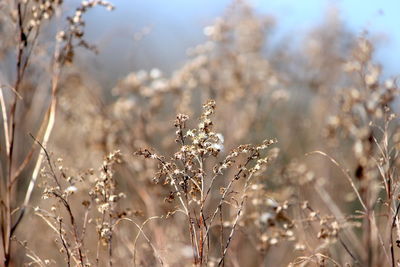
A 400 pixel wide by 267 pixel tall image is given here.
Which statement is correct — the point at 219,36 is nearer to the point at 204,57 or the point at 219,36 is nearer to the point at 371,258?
the point at 204,57

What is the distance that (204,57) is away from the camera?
6.30 meters

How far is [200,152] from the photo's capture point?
8.11ft

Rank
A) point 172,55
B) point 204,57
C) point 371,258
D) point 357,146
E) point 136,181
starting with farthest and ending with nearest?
point 172,55, point 204,57, point 136,181, point 357,146, point 371,258

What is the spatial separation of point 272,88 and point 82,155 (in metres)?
2.74

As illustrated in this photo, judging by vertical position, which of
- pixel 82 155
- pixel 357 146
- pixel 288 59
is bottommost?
pixel 357 146

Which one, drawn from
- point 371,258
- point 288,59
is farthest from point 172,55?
point 371,258

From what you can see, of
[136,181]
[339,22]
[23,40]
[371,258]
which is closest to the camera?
[23,40]

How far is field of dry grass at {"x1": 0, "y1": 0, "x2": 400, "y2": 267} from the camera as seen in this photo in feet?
8.84

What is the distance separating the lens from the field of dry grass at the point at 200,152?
8.84 feet

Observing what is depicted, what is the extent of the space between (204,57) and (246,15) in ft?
4.02

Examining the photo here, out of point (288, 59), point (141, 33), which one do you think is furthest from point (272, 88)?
point (141, 33)

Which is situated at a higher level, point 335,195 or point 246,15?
point 246,15

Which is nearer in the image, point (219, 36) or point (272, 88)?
point (219, 36)

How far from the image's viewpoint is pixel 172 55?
6450 centimetres
